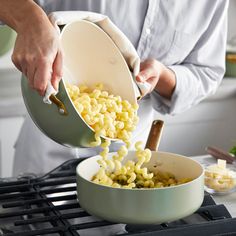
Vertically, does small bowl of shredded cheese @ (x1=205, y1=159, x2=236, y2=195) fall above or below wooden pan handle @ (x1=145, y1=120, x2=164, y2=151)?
below

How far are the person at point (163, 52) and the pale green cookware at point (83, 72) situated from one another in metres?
0.06

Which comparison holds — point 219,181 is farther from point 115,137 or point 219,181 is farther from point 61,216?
point 61,216

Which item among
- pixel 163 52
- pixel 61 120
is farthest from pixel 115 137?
pixel 163 52

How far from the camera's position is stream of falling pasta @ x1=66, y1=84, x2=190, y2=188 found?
0.95m

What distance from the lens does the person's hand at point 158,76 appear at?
3.99ft

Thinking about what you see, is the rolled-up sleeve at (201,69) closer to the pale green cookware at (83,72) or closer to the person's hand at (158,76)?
the person's hand at (158,76)

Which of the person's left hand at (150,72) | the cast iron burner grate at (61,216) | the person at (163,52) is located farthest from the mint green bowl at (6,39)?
the cast iron burner grate at (61,216)

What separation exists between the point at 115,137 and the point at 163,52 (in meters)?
0.51

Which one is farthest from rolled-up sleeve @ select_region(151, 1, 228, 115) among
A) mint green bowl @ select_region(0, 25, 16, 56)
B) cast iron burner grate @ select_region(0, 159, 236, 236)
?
mint green bowl @ select_region(0, 25, 16, 56)

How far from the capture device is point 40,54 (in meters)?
0.89

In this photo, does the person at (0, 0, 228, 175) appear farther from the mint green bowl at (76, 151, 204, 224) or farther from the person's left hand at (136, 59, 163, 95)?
the mint green bowl at (76, 151, 204, 224)

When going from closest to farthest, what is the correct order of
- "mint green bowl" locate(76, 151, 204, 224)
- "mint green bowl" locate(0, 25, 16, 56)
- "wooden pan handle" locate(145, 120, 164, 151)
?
"mint green bowl" locate(76, 151, 204, 224)
"wooden pan handle" locate(145, 120, 164, 151)
"mint green bowl" locate(0, 25, 16, 56)

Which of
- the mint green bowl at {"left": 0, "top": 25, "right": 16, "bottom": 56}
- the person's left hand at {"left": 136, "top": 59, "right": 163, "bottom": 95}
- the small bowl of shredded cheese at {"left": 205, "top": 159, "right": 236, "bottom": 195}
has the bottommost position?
the mint green bowl at {"left": 0, "top": 25, "right": 16, "bottom": 56}

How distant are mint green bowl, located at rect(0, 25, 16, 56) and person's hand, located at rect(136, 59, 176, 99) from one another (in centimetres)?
73
